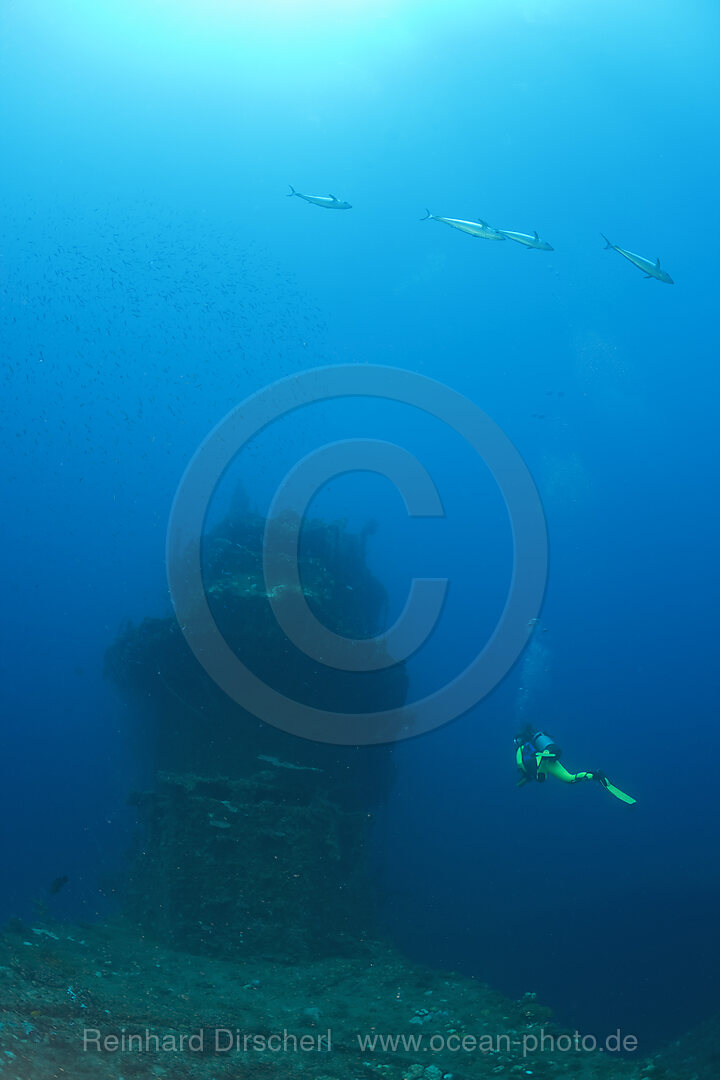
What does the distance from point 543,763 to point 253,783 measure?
15.2 feet

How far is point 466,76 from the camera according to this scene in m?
37.7

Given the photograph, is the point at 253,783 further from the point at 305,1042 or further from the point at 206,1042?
the point at 206,1042

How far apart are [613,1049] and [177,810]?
711 cm

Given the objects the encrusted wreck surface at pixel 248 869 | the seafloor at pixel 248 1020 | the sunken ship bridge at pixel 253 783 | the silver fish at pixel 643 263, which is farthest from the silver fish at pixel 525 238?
the seafloor at pixel 248 1020

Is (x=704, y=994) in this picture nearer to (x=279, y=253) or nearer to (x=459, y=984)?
(x=459, y=984)

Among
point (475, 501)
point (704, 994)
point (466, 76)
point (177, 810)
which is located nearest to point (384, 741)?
point (177, 810)

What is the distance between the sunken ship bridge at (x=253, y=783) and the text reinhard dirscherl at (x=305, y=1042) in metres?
3.47

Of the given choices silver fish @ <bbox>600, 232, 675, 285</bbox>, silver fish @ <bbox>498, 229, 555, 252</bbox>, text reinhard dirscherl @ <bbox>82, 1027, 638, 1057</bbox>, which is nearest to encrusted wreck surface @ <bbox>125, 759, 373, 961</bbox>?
text reinhard dirscherl @ <bbox>82, 1027, 638, 1057</bbox>

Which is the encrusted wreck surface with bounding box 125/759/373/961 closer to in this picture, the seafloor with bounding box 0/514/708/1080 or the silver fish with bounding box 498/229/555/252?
the seafloor with bounding box 0/514/708/1080

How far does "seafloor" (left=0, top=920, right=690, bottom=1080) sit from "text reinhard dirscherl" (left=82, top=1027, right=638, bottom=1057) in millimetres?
19

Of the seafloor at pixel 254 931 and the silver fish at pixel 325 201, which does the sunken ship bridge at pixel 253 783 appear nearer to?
the seafloor at pixel 254 931

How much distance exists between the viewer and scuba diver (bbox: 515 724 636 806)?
335 inches

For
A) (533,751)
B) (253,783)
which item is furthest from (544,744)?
(253,783)

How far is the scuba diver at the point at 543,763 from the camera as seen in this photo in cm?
850
